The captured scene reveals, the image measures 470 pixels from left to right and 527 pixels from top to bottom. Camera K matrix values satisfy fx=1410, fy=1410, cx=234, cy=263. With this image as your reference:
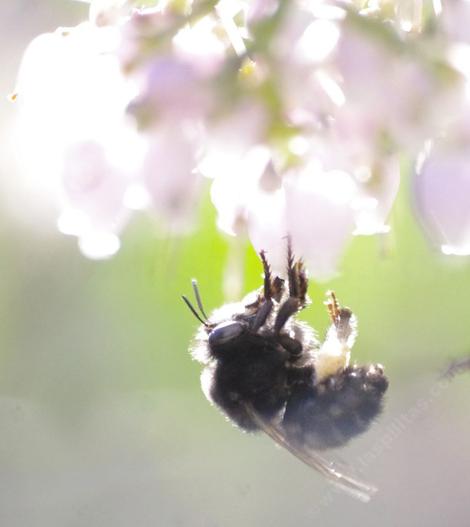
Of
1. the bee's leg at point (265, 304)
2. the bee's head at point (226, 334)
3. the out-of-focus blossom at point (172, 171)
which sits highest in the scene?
the out-of-focus blossom at point (172, 171)

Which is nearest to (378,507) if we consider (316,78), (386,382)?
(386,382)

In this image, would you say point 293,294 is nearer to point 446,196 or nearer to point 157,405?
point 446,196

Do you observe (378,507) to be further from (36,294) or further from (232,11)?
(232,11)

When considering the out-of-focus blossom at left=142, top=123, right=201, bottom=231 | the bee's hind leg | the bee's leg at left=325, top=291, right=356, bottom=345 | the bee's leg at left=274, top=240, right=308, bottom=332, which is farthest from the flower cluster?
the bee's leg at left=325, top=291, right=356, bottom=345

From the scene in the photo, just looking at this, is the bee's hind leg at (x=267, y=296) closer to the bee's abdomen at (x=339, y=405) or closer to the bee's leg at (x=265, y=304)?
the bee's leg at (x=265, y=304)

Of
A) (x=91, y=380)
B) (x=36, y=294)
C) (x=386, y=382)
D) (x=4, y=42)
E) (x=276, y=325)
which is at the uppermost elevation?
(x=4, y=42)

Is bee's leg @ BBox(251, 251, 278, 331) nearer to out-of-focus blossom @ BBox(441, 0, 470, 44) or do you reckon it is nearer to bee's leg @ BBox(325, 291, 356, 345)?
bee's leg @ BBox(325, 291, 356, 345)

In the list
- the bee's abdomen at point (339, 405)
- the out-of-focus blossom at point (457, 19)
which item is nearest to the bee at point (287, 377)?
the bee's abdomen at point (339, 405)
